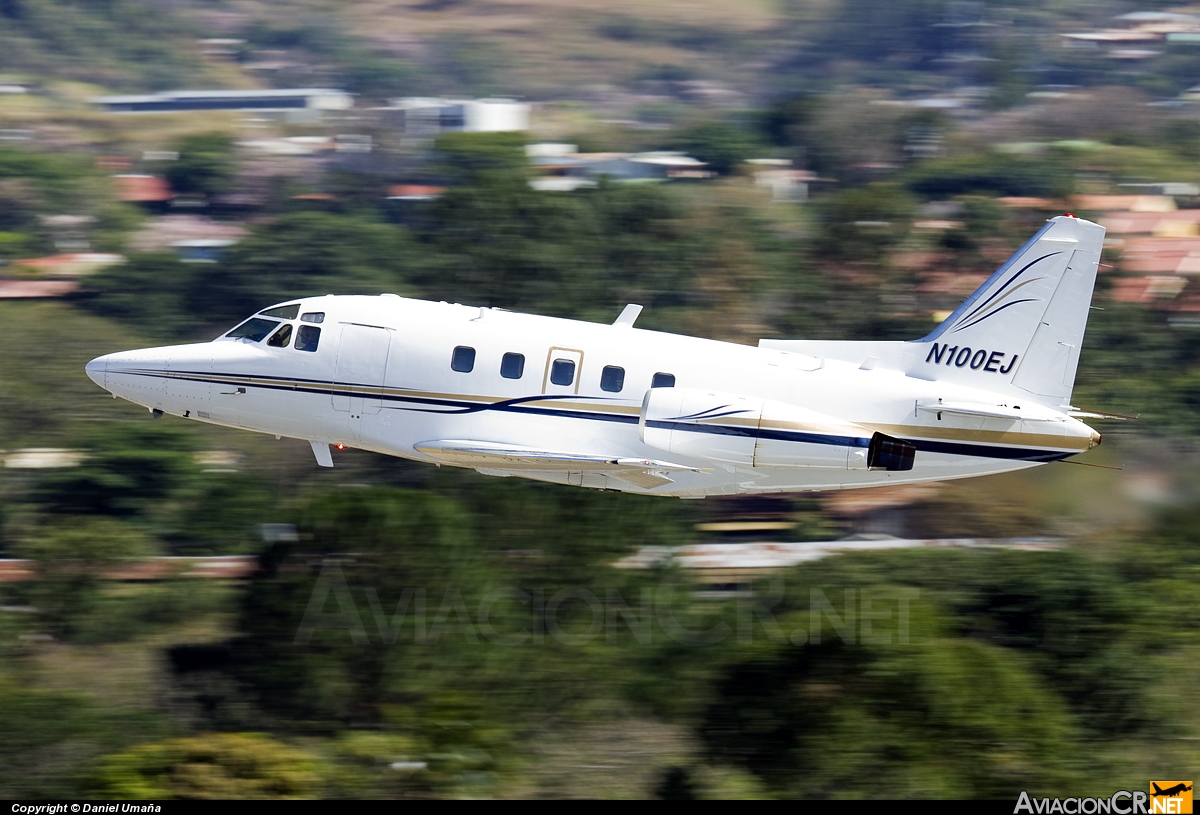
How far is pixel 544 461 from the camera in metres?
25.0

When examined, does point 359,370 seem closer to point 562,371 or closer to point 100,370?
point 562,371

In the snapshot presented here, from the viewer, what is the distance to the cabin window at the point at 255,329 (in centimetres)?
2666

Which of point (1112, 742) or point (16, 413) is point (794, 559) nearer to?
point (1112, 742)

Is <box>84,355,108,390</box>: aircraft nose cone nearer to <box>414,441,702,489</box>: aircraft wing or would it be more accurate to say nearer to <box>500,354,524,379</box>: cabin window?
<box>414,441,702,489</box>: aircraft wing

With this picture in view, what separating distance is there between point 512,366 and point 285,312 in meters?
4.69

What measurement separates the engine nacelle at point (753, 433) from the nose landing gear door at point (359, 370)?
489 centimetres

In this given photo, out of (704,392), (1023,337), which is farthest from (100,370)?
(1023,337)

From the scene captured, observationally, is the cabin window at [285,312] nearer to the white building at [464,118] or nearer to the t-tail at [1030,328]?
the t-tail at [1030,328]

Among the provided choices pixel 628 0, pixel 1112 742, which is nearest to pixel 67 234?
pixel 1112 742

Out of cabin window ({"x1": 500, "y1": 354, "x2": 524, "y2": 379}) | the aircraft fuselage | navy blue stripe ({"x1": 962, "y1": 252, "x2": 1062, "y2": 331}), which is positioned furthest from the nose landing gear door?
navy blue stripe ({"x1": 962, "y1": 252, "x2": 1062, "y2": 331})

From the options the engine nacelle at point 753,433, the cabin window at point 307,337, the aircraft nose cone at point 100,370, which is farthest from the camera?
the aircraft nose cone at point 100,370

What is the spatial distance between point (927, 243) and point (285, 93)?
87.6 metres

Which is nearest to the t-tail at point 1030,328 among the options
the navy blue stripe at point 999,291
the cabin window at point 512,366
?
the navy blue stripe at point 999,291

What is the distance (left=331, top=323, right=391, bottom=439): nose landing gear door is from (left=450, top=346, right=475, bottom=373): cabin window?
129 centimetres
